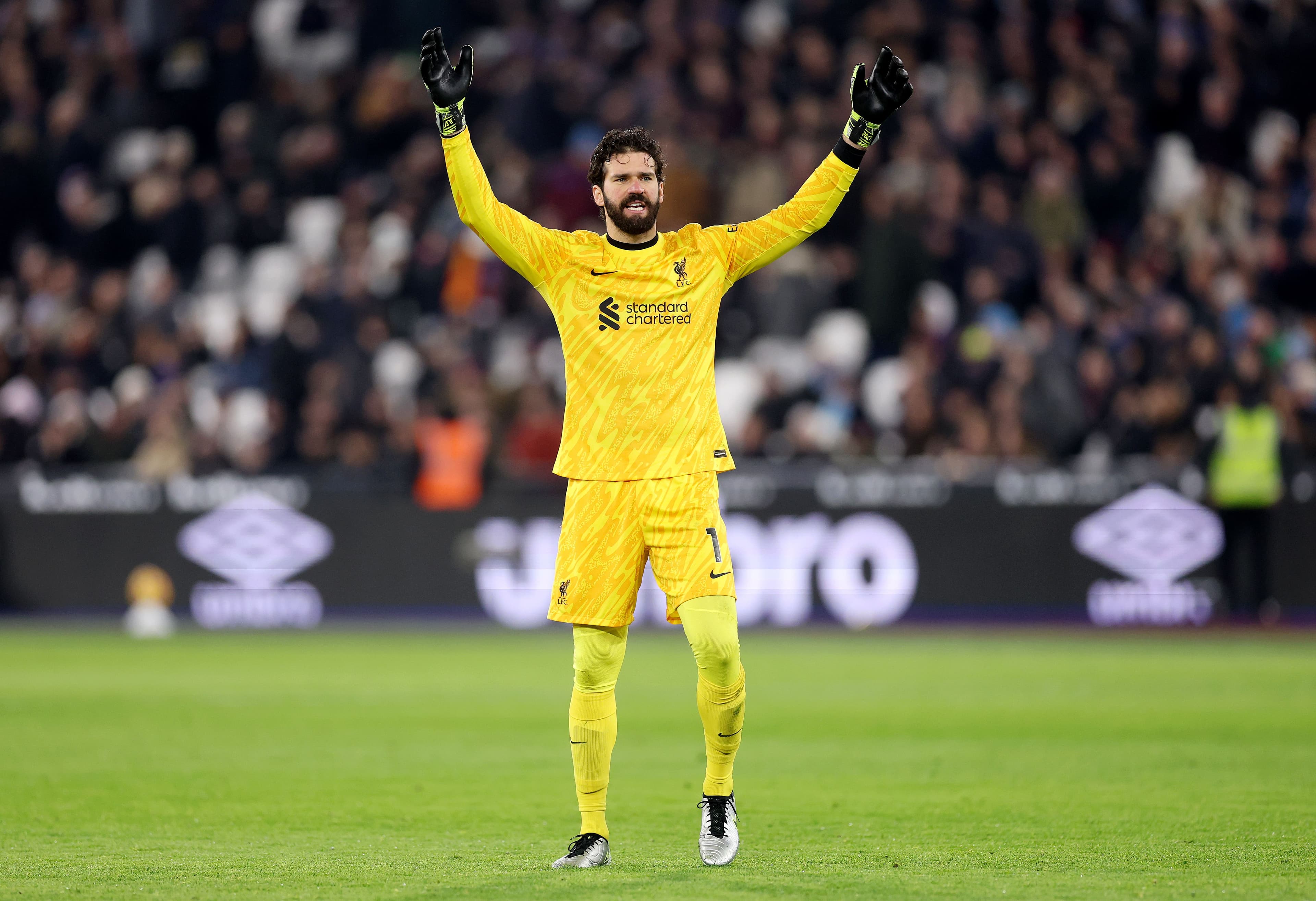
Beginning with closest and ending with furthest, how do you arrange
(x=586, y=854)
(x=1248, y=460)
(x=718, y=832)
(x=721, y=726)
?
(x=586, y=854) < (x=718, y=832) < (x=721, y=726) < (x=1248, y=460)

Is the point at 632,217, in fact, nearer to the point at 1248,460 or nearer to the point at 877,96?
the point at 877,96

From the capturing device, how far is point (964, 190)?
19047 millimetres

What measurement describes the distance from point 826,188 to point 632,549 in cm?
150

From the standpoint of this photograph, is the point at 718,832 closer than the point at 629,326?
Yes

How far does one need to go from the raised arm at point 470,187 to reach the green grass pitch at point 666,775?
6.96 feet

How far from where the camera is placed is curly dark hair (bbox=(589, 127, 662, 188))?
641cm

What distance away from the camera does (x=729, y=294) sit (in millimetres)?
18859

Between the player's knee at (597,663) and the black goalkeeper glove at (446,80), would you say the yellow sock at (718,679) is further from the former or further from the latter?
Result: the black goalkeeper glove at (446,80)

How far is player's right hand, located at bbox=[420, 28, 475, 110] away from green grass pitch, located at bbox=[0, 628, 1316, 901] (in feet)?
8.56

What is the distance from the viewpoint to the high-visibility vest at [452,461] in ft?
58.0

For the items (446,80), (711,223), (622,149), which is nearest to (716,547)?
(622,149)

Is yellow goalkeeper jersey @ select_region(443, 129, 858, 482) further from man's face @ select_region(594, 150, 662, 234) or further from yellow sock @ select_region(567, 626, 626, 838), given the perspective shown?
yellow sock @ select_region(567, 626, 626, 838)

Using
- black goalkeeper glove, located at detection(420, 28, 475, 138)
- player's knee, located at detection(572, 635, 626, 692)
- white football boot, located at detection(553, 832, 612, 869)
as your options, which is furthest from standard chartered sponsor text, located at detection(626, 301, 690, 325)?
white football boot, located at detection(553, 832, 612, 869)

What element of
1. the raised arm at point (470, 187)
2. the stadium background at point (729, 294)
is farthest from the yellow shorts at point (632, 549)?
the stadium background at point (729, 294)
